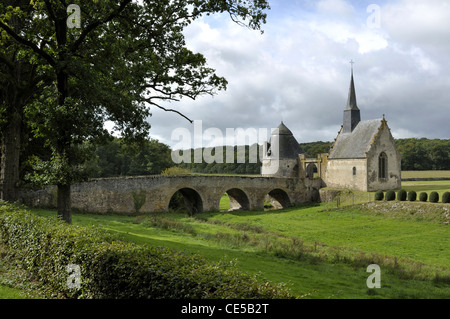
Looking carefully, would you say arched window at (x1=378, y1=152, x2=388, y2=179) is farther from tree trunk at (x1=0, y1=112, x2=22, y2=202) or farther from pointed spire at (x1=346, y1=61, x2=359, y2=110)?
tree trunk at (x1=0, y1=112, x2=22, y2=202)

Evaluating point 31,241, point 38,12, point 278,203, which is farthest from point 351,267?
point 278,203

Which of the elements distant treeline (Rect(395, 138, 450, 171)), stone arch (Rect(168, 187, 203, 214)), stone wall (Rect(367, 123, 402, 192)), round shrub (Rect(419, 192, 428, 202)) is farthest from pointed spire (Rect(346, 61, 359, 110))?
distant treeline (Rect(395, 138, 450, 171))

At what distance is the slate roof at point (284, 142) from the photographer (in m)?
47.7

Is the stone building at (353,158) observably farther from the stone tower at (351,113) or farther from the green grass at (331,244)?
the green grass at (331,244)

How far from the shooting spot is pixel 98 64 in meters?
13.6

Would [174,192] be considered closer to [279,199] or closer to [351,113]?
[279,199]

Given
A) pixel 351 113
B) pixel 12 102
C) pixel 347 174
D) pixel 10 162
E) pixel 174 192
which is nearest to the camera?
pixel 10 162

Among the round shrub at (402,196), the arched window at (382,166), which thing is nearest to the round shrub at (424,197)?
the round shrub at (402,196)

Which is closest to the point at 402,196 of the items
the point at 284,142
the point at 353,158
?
the point at 353,158

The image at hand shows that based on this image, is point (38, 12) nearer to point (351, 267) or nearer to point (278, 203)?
point (351, 267)

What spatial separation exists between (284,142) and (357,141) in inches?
378

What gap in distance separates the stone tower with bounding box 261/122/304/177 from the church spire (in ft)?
23.6

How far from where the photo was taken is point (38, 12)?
14.4m
